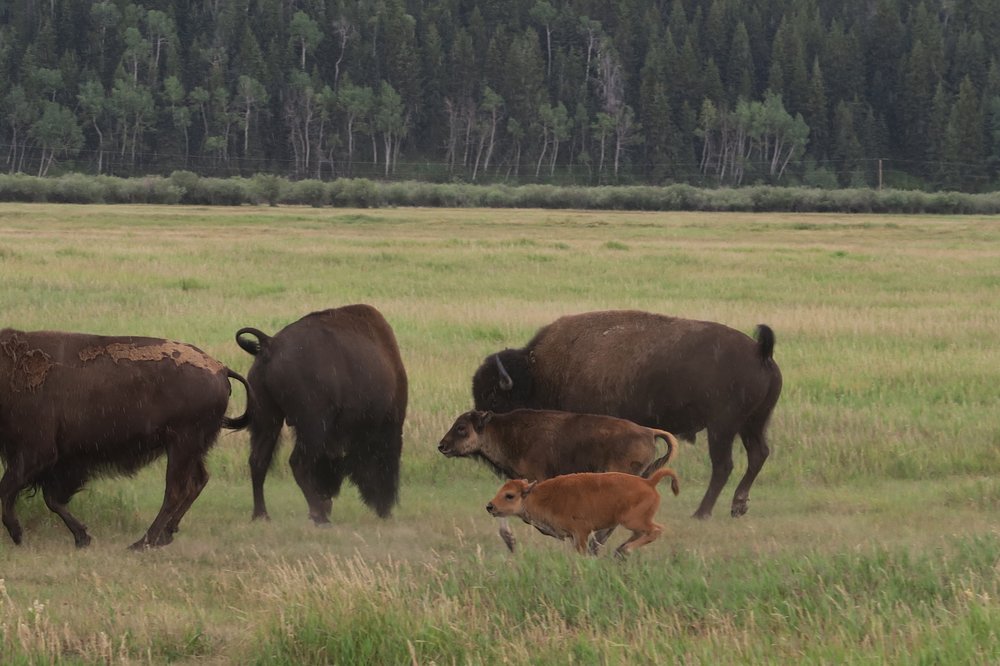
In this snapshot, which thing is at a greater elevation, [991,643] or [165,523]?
[991,643]

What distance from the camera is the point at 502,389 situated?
10.3 metres

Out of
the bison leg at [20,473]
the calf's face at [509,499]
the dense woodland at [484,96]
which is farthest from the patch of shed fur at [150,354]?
the dense woodland at [484,96]

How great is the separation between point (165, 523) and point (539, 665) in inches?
137

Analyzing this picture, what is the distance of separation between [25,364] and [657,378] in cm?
434

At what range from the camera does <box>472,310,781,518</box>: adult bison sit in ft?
31.4

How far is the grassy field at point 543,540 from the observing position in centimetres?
580

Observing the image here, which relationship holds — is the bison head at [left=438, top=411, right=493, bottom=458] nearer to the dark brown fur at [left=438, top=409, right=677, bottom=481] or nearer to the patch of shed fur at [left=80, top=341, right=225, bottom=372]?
the dark brown fur at [left=438, top=409, right=677, bottom=481]

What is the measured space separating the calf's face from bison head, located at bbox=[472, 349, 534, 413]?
2594 millimetres

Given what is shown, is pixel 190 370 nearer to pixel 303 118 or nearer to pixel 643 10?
pixel 303 118

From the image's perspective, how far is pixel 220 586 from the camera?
7098 mm

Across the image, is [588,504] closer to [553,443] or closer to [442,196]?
[553,443]

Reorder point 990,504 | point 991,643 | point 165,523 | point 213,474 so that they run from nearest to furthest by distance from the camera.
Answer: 1. point 991,643
2. point 165,523
3. point 990,504
4. point 213,474

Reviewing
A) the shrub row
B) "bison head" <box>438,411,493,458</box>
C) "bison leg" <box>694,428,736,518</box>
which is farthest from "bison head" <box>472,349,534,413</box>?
the shrub row

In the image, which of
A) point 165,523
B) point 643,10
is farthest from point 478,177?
point 165,523
